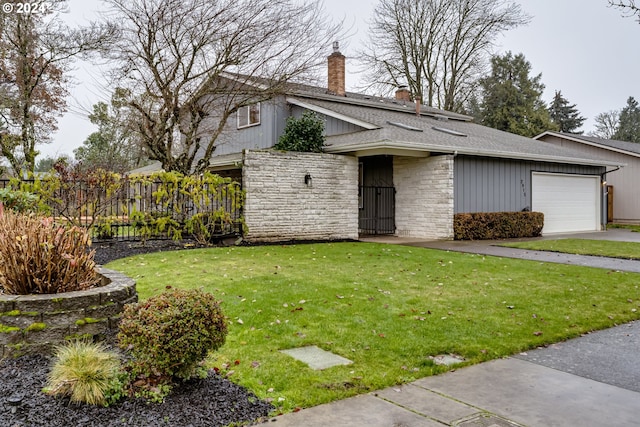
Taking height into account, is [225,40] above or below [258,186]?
above

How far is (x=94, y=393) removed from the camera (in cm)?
294

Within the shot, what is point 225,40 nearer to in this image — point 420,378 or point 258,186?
point 258,186

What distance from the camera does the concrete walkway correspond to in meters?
2.91

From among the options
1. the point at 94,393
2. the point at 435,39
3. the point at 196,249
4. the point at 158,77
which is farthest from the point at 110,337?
the point at 435,39

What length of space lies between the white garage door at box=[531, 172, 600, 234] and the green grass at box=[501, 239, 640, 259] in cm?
384

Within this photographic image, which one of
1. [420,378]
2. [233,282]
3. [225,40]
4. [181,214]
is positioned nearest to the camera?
[420,378]

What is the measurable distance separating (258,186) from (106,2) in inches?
246

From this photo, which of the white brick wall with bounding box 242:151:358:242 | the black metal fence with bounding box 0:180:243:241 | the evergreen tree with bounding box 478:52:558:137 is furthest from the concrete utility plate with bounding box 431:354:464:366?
the evergreen tree with bounding box 478:52:558:137

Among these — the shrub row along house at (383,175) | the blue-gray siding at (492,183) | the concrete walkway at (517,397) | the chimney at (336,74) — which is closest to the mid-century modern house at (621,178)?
the shrub row along house at (383,175)

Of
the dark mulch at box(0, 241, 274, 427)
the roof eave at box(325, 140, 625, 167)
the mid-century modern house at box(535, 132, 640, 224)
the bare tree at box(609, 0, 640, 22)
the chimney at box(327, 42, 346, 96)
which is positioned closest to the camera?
the dark mulch at box(0, 241, 274, 427)

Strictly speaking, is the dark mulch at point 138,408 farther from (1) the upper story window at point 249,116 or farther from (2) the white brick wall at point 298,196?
(1) the upper story window at point 249,116

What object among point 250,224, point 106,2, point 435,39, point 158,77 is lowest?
point 250,224

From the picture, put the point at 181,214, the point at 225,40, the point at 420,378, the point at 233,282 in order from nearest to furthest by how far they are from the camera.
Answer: the point at 420,378, the point at 233,282, the point at 181,214, the point at 225,40

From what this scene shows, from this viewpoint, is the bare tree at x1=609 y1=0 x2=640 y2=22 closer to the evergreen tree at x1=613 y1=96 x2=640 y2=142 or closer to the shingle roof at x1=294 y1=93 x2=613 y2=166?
the shingle roof at x1=294 y1=93 x2=613 y2=166
